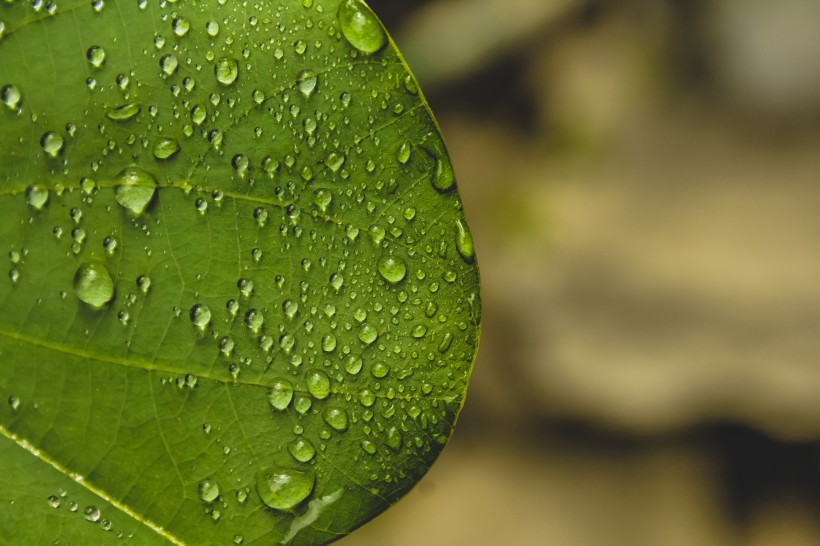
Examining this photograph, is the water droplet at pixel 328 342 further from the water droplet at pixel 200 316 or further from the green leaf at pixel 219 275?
the water droplet at pixel 200 316

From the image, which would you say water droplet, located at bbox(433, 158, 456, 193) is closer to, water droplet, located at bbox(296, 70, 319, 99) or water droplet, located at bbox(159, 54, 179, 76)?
water droplet, located at bbox(296, 70, 319, 99)

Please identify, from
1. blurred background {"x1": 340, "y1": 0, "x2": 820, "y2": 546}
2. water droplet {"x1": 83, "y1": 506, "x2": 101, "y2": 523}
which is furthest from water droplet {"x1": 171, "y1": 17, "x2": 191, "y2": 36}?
blurred background {"x1": 340, "y1": 0, "x2": 820, "y2": 546}

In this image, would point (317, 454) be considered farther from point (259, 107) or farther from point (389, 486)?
point (259, 107)

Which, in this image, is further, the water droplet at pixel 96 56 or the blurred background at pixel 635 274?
the blurred background at pixel 635 274

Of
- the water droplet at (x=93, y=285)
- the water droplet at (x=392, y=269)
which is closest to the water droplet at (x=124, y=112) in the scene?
the water droplet at (x=93, y=285)

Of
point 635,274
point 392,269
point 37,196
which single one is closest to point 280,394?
point 392,269

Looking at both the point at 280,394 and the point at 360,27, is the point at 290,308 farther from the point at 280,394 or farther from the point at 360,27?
the point at 360,27
